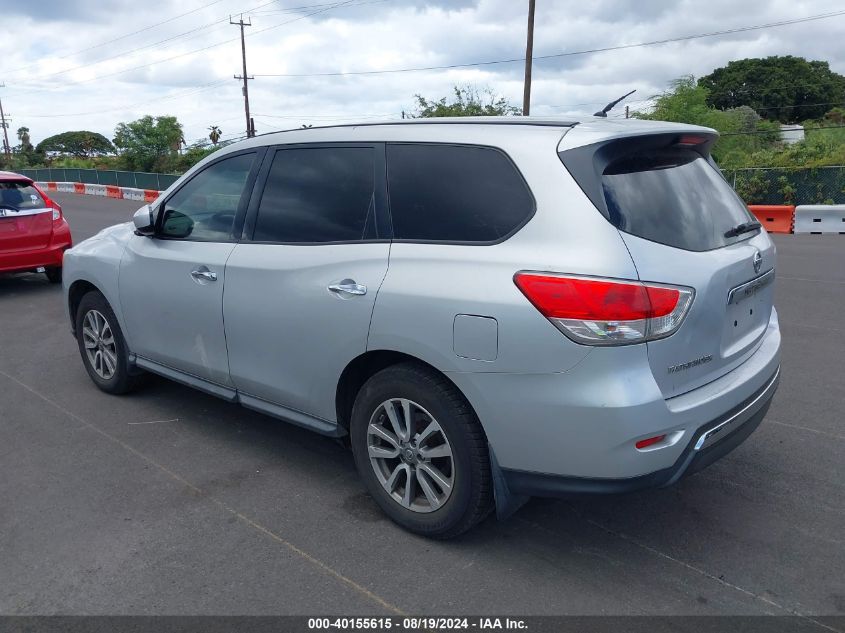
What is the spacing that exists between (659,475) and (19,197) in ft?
31.4

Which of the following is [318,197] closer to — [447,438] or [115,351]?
[447,438]

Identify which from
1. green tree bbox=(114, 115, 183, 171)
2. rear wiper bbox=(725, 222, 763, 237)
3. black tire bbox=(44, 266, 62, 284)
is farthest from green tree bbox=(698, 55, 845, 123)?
rear wiper bbox=(725, 222, 763, 237)

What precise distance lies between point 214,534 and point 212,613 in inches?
24.4

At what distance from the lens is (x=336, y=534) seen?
3.43 meters

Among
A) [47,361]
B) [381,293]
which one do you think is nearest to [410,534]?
[381,293]

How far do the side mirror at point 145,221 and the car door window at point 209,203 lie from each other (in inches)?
2.2

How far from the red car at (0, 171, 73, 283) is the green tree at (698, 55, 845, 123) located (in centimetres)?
8534

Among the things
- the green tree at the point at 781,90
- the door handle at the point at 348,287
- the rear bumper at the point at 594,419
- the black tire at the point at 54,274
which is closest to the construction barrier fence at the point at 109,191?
the black tire at the point at 54,274

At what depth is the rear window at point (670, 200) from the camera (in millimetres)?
2936

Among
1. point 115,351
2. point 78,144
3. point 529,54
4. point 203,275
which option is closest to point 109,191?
point 529,54

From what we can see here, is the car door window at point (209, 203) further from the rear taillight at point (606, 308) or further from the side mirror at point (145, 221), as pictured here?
the rear taillight at point (606, 308)

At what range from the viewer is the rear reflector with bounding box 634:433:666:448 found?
2742mm

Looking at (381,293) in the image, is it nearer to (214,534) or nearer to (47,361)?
(214,534)

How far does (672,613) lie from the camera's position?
9.23 feet
